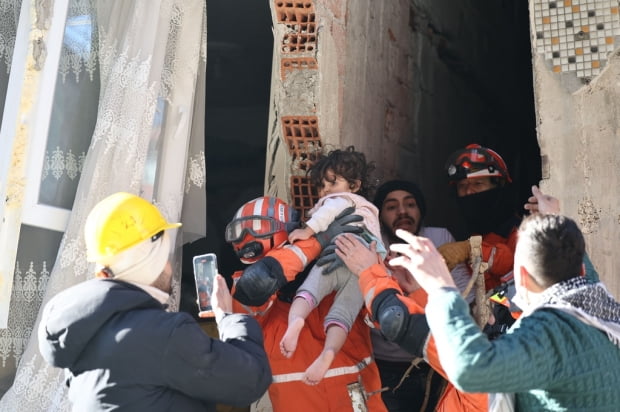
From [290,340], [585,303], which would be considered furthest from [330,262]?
[585,303]

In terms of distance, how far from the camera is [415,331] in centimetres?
210

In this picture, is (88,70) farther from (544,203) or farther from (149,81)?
(544,203)

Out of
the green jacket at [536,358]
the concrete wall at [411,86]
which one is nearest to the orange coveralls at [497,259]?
the concrete wall at [411,86]

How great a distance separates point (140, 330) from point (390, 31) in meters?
3.33

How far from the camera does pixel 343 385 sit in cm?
270

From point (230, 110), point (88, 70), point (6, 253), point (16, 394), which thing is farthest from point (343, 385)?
point (230, 110)

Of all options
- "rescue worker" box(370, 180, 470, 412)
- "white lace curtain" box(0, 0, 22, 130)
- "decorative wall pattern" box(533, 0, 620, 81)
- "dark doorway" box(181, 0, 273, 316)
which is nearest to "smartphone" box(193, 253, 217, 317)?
"rescue worker" box(370, 180, 470, 412)

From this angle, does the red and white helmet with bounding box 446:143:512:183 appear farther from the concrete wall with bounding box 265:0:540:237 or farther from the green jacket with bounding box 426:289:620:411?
the green jacket with bounding box 426:289:620:411

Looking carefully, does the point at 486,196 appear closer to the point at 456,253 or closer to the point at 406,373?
the point at 456,253

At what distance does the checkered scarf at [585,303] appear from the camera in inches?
66.4

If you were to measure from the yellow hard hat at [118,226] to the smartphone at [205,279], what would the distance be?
11.7 inches

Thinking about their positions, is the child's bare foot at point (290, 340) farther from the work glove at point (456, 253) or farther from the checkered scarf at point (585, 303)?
the checkered scarf at point (585, 303)

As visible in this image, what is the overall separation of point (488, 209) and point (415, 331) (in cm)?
147

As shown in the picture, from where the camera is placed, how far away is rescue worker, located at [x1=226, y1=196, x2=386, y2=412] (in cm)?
267
